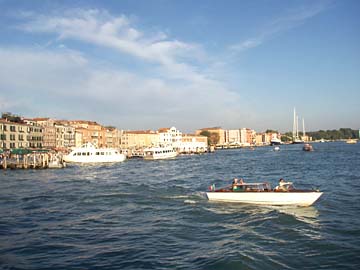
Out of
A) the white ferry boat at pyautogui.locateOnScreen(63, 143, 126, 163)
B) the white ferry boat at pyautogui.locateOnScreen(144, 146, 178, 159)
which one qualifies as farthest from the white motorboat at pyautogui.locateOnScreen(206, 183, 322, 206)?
the white ferry boat at pyautogui.locateOnScreen(144, 146, 178, 159)

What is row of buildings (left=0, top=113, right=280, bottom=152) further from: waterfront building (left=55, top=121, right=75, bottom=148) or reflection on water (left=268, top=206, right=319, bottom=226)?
reflection on water (left=268, top=206, right=319, bottom=226)

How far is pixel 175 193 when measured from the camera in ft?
89.2

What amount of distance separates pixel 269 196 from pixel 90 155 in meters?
52.6

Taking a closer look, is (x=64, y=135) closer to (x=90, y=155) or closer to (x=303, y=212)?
(x=90, y=155)

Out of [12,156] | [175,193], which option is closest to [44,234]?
[175,193]

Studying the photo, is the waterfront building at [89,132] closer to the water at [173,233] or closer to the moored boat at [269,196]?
the water at [173,233]

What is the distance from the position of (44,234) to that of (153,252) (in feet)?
17.6

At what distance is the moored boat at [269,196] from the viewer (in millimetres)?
19859

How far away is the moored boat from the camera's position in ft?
65.2

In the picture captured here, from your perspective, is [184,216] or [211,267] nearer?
[211,267]

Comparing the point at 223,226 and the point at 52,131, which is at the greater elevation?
the point at 52,131

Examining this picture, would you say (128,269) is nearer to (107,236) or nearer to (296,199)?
(107,236)

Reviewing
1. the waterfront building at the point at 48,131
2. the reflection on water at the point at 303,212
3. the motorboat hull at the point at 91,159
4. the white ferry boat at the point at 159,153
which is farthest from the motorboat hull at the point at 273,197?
the waterfront building at the point at 48,131

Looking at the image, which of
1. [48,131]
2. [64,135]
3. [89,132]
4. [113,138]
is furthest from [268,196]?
[113,138]
